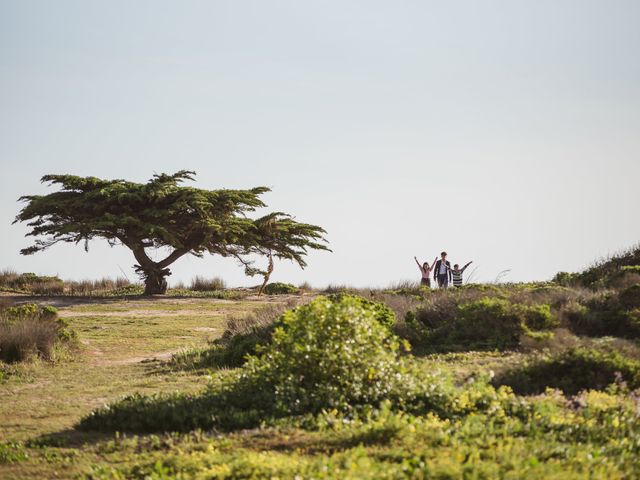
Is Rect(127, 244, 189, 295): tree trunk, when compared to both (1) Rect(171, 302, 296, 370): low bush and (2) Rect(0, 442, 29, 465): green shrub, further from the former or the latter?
(2) Rect(0, 442, 29, 465): green shrub

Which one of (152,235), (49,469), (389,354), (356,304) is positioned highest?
(152,235)

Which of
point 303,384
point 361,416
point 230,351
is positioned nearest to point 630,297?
point 230,351

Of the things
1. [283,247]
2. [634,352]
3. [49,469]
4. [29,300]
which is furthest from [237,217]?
[49,469]

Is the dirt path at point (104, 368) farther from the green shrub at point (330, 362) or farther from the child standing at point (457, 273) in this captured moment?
the child standing at point (457, 273)

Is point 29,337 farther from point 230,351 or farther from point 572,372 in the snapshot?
point 572,372

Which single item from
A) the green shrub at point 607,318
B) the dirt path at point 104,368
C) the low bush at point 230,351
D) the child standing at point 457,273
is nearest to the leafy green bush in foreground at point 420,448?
the dirt path at point 104,368

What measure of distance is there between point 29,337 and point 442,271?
1865cm

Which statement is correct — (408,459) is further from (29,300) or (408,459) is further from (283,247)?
(283,247)

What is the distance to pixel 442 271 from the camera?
31.1 meters

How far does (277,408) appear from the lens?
9.43m

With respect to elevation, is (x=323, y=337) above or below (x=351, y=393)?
above

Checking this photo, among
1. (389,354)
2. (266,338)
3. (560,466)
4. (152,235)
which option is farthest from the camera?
(152,235)

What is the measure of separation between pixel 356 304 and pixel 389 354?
36.7 inches

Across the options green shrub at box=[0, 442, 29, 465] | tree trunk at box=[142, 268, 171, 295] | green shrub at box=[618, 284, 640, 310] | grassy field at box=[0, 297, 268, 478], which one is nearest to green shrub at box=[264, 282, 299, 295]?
tree trunk at box=[142, 268, 171, 295]
